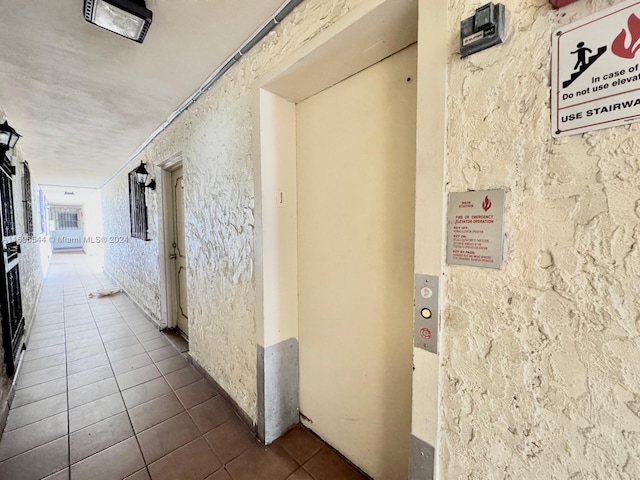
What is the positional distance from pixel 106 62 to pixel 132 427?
8.10 feet

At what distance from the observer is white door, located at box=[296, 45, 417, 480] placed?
122 cm

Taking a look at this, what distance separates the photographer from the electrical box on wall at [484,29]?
701 mm

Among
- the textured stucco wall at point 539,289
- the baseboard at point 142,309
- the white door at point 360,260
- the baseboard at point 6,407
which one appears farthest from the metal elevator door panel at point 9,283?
the textured stucco wall at point 539,289

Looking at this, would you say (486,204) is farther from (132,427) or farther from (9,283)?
(9,283)

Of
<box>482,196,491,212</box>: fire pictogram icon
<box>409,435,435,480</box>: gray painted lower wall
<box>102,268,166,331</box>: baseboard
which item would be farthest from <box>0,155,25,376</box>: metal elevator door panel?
<box>482,196,491,212</box>: fire pictogram icon

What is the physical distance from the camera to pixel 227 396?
205 cm

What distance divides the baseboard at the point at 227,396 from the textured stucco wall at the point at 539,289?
4.50ft

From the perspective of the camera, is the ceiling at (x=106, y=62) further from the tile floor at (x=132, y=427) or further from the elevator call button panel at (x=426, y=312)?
the tile floor at (x=132, y=427)

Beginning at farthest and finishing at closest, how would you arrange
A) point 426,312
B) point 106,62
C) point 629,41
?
point 106,62 < point 426,312 < point 629,41

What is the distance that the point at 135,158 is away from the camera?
4086mm

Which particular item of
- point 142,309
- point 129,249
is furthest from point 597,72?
point 129,249

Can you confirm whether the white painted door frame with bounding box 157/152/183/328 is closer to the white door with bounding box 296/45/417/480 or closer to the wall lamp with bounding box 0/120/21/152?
the wall lamp with bounding box 0/120/21/152

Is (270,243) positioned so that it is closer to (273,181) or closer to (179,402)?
(273,181)

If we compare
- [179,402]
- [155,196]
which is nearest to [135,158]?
[155,196]
